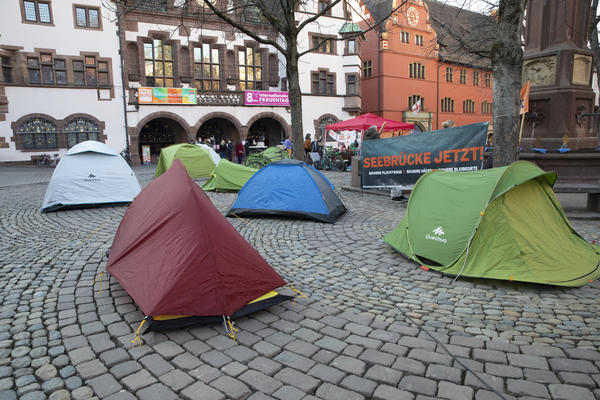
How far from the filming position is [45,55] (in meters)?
22.9

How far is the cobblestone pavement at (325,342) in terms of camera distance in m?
2.53

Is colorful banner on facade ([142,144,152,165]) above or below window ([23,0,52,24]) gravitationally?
below

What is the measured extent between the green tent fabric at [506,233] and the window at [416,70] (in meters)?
36.9

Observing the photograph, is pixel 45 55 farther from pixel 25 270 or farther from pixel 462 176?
pixel 462 176

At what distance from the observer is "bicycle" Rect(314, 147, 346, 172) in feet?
61.7

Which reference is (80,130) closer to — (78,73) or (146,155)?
(78,73)

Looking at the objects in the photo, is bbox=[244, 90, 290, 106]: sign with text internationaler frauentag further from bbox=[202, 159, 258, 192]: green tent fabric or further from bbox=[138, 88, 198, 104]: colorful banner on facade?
bbox=[202, 159, 258, 192]: green tent fabric

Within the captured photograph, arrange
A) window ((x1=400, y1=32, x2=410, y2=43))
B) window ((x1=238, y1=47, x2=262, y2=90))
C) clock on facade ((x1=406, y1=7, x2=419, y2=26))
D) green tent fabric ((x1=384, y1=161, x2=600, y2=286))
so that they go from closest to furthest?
green tent fabric ((x1=384, y1=161, x2=600, y2=286)) < window ((x1=238, y1=47, x2=262, y2=90)) < window ((x1=400, y1=32, x2=410, y2=43)) < clock on facade ((x1=406, y1=7, x2=419, y2=26))

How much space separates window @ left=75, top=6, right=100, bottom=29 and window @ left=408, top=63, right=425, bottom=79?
26740 mm

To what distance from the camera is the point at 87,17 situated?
23.8 m

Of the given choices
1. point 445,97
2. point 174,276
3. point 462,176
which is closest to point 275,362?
point 174,276

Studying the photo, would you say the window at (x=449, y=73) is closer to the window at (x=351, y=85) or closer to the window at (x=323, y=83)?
the window at (x=351, y=85)

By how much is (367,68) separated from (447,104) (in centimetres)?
1039

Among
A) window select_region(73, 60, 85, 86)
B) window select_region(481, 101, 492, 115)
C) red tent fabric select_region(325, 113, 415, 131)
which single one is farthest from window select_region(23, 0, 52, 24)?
window select_region(481, 101, 492, 115)
